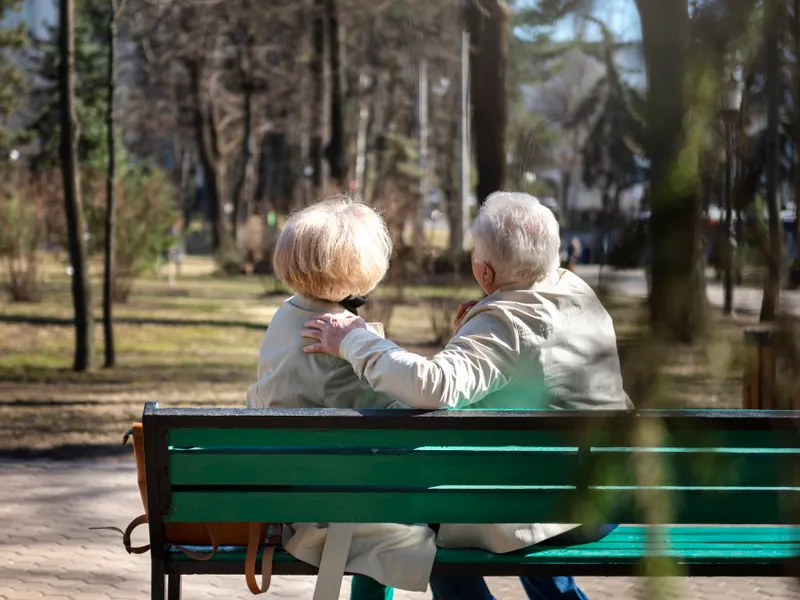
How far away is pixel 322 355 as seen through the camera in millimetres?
2824

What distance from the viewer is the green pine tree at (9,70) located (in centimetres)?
3825

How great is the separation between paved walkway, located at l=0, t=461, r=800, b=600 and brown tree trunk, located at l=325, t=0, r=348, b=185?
16.6 meters

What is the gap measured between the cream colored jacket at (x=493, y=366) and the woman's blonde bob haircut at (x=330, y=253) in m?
0.20

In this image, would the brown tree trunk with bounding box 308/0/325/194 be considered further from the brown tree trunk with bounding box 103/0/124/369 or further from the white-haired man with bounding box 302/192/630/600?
the white-haired man with bounding box 302/192/630/600

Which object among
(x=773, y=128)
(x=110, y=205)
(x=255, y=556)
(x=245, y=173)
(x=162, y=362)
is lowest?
(x=162, y=362)

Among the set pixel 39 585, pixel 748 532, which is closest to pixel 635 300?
pixel 748 532

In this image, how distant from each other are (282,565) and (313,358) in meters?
0.49

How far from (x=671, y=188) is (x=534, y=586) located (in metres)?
2.60

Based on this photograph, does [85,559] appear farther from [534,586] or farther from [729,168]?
[729,168]

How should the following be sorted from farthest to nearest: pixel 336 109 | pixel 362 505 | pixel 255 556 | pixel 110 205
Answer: pixel 336 109
pixel 110 205
pixel 255 556
pixel 362 505

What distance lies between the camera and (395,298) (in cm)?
1382

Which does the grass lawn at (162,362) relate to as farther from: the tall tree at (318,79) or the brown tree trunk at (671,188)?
the tall tree at (318,79)

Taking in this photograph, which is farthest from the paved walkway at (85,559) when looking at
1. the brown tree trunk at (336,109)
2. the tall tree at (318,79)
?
the brown tree trunk at (336,109)

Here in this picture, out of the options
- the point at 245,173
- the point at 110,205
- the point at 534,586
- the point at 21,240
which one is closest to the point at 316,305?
the point at 534,586
